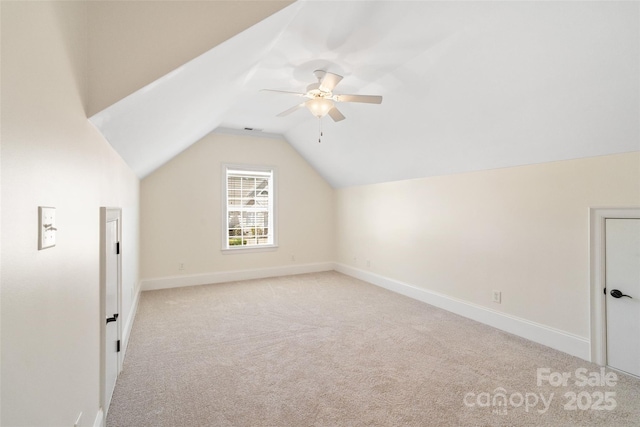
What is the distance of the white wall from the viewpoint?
2.60ft

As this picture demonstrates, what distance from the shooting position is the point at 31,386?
0.91 metres

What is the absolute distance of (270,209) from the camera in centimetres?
633

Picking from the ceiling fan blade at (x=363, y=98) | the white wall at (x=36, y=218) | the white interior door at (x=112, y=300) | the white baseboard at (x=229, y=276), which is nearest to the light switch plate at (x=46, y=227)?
the white wall at (x=36, y=218)

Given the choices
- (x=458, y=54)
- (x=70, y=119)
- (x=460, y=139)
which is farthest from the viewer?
(x=460, y=139)

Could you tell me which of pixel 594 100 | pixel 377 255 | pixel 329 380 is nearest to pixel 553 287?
pixel 594 100

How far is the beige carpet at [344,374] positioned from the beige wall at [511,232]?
467mm

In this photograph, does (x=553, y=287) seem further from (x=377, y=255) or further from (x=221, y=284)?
(x=221, y=284)

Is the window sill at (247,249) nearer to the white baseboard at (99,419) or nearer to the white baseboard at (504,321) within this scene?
the white baseboard at (504,321)

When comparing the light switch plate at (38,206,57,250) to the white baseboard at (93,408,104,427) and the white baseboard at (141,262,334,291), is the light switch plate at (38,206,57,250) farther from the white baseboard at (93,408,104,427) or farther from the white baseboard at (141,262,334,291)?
the white baseboard at (141,262,334,291)

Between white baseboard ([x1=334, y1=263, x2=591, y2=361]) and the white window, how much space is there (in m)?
2.68

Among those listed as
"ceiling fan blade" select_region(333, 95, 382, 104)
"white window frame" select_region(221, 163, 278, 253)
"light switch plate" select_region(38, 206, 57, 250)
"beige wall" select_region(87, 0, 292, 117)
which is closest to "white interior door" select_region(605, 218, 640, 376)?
"ceiling fan blade" select_region(333, 95, 382, 104)

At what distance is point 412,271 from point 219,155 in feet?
13.3

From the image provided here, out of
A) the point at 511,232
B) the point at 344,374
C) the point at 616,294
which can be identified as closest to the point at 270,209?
the point at 344,374

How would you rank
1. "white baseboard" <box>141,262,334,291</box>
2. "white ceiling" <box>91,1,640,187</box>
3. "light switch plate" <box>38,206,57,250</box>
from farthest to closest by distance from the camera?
"white baseboard" <box>141,262,334,291</box> < "white ceiling" <box>91,1,640,187</box> < "light switch plate" <box>38,206,57,250</box>
